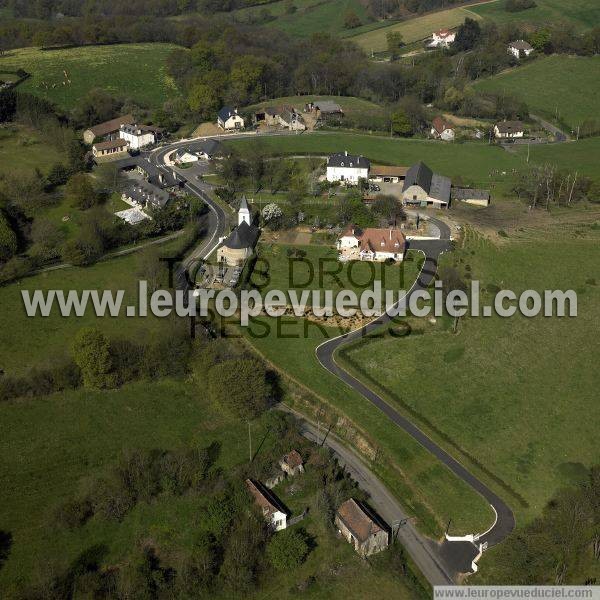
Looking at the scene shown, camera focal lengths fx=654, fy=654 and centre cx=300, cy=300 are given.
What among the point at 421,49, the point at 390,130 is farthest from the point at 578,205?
the point at 421,49

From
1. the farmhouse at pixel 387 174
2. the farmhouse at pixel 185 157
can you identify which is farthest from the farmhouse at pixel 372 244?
the farmhouse at pixel 185 157

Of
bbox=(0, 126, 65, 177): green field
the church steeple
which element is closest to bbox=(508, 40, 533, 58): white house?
the church steeple

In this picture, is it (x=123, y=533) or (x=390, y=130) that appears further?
(x=390, y=130)

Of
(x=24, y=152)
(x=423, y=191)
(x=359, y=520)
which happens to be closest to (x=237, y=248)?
(x=423, y=191)

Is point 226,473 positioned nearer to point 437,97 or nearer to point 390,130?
point 390,130

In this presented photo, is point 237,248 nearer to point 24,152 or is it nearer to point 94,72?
point 24,152

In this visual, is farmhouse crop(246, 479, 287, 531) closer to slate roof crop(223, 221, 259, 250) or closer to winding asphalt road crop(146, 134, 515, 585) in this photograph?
winding asphalt road crop(146, 134, 515, 585)
